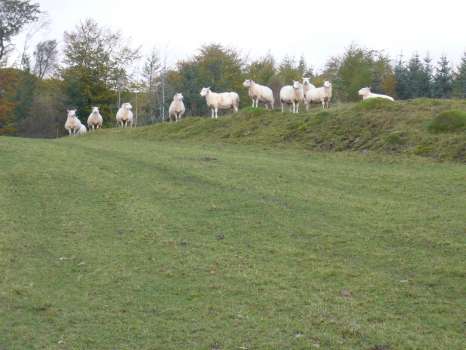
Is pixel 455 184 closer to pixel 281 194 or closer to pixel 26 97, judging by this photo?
pixel 281 194

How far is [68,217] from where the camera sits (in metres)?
13.1

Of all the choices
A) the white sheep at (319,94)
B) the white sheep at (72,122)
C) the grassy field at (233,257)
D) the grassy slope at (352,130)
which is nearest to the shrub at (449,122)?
the grassy slope at (352,130)

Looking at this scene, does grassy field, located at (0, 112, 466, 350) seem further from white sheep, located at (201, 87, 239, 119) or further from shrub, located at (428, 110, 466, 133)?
white sheep, located at (201, 87, 239, 119)

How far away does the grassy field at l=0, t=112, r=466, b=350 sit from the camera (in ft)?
24.6

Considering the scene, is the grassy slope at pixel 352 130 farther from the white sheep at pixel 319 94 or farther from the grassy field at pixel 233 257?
the white sheep at pixel 319 94

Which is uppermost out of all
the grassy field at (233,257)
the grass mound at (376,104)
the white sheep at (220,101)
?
the white sheep at (220,101)

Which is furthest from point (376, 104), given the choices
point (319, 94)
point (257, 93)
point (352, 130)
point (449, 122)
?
point (257, 93)

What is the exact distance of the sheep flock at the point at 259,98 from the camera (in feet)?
98.1

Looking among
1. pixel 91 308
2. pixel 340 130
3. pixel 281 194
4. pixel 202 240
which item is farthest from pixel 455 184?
pixel 91 308

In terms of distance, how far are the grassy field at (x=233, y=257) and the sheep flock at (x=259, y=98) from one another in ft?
38.3

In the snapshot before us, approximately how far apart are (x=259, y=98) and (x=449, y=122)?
43.9ft

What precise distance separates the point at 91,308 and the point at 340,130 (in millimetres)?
16811

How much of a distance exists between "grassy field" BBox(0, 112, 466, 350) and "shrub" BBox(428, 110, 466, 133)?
274 cm

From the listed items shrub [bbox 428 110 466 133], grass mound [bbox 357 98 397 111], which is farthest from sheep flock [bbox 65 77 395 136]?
shrub [bbox 428 110 466 133]
